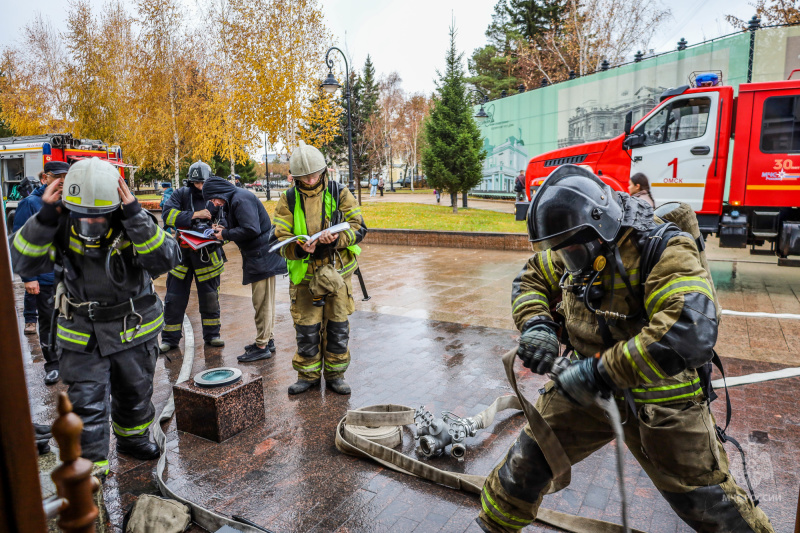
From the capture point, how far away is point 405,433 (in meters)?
4.16

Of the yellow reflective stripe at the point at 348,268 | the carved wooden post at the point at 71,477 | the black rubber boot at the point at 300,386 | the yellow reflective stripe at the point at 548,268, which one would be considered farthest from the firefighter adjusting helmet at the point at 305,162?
the carved wooden post at the point at 71,477

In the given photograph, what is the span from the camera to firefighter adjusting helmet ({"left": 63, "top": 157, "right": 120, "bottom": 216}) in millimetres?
3111

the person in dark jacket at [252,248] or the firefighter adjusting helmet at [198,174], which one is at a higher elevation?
the firefighter adjusting helmet at [198,174]

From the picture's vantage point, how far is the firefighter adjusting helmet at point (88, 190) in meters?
3.11

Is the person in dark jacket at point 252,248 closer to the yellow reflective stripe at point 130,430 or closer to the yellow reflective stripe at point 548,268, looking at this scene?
the yellow reflective stripe at point 130,430

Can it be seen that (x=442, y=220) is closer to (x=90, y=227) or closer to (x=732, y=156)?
(x=732, y=156)

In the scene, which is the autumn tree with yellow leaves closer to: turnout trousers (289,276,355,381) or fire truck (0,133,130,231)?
fire truck (0,133,130,231)

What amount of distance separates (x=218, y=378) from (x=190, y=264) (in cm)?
245

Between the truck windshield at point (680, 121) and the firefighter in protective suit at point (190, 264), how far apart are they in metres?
8.38

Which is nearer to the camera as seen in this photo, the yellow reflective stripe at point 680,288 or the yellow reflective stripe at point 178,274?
the yellow reflective stripe at point 680,288

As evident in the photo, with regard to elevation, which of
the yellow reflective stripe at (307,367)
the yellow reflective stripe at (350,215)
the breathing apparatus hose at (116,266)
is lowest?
the yellow reflective stripe at (307,367)

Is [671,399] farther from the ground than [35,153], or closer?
closer

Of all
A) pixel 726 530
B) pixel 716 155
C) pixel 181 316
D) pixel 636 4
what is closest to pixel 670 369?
Answer: pixel 726 530

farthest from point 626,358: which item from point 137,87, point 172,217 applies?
point 137,87
